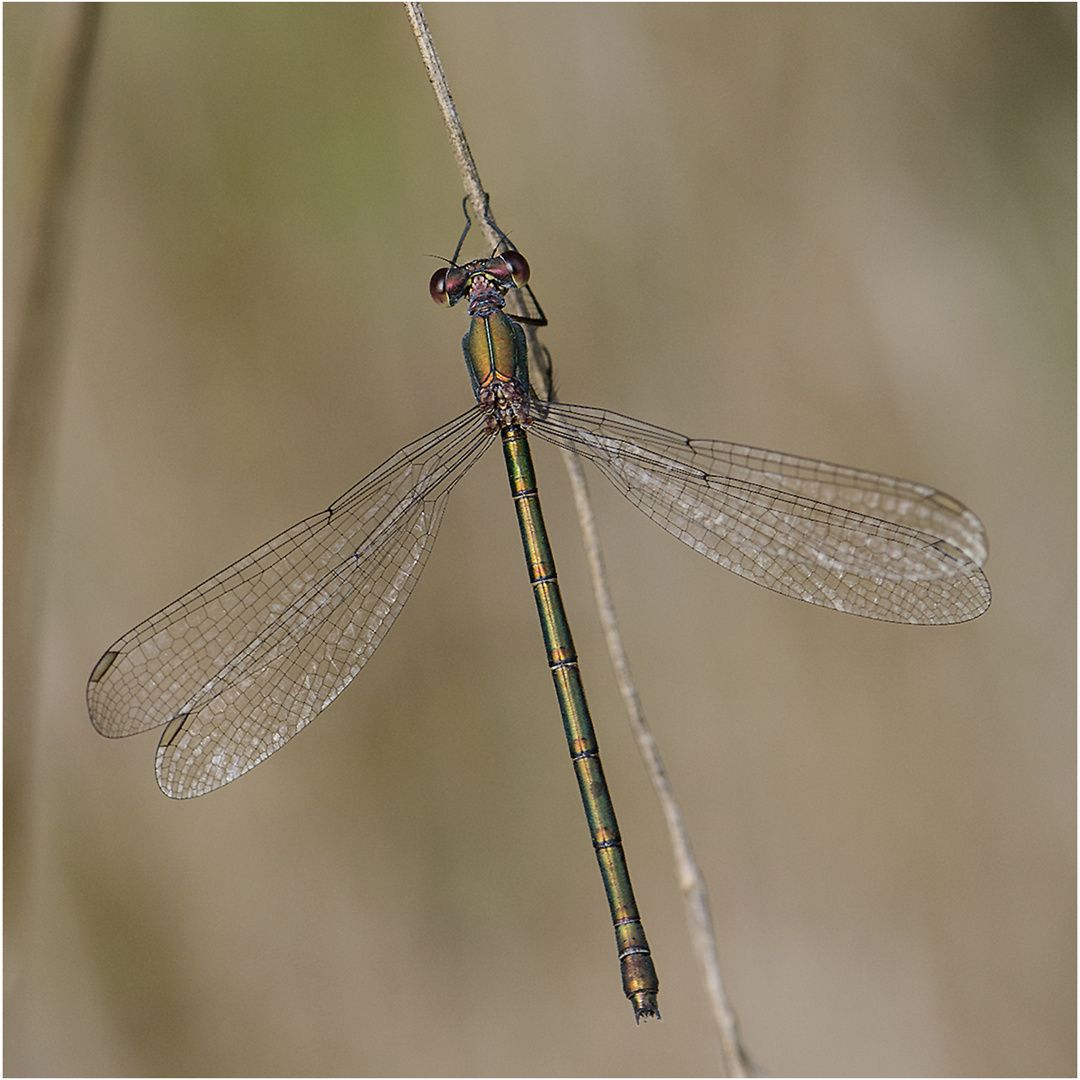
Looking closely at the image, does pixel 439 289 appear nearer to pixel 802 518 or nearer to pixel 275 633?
pixel 275 633

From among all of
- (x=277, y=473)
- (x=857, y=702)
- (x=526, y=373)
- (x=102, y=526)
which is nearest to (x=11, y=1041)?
(x=102, y=526)

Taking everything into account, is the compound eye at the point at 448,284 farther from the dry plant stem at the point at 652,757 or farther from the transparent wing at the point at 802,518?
the dry plant stem at the point at 652,757

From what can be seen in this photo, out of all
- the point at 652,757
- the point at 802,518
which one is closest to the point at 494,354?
the point at 802,518

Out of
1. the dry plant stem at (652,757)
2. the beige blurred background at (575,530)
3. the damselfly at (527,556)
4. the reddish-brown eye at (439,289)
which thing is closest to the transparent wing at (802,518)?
the damselfly at (527,556)

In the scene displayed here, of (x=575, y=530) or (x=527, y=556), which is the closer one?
(x=527, y=556)

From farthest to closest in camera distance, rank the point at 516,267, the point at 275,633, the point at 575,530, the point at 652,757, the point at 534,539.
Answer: the point at 575,530, the point at 534,539, the point at 516,267, the point at 275,633, the point at 652,757

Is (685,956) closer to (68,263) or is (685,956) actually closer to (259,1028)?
(259,1028)

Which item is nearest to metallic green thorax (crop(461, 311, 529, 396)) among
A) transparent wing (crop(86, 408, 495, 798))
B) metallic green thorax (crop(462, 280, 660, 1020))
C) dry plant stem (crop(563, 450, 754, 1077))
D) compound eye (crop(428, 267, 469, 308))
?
metallic green thorax (crop(462, 280, 660, 1020))
